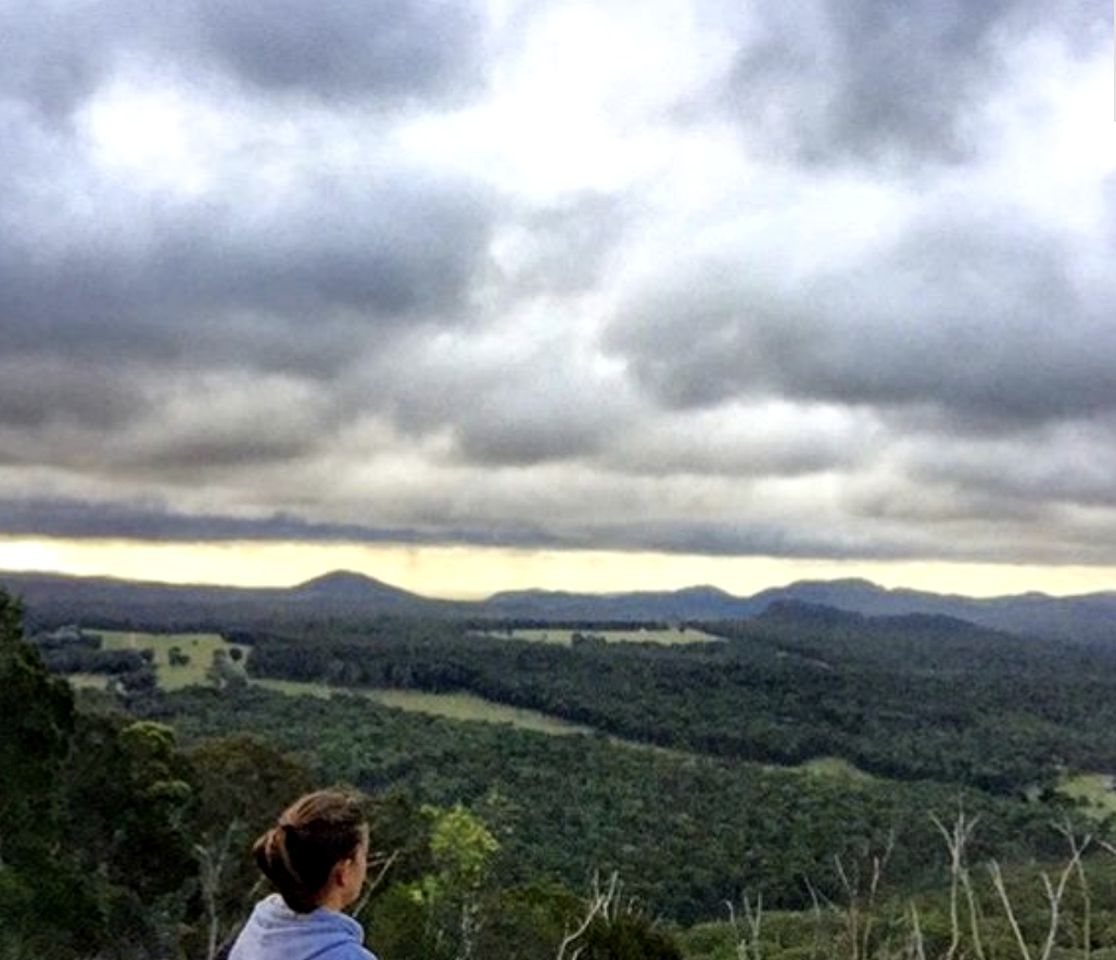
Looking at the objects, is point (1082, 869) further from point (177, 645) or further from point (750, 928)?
point (177, 645)

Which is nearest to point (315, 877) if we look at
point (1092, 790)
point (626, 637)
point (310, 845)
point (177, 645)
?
point (310, 845)

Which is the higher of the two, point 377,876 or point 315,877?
point 315,877

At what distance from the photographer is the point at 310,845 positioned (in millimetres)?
3123

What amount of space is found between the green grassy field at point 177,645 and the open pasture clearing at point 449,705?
→ 5.96 meters

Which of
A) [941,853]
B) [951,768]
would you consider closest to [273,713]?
[941,853]

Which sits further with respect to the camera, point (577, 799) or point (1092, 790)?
point (1092, 790)

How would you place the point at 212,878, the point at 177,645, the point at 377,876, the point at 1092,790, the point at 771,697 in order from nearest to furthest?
the point at 212,878 → the point at 377,876 → the point at 1092,790 → the point at 771,697 → the point at 177,645

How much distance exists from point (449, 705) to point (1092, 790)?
44194 millimetres

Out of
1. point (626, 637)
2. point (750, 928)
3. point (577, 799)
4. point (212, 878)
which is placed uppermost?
point (750, 928)

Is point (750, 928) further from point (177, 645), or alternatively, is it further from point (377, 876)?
point (177, 645)

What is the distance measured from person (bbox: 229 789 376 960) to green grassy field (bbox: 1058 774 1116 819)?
8277cm

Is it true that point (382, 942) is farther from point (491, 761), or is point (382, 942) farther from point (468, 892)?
point (491, 761)

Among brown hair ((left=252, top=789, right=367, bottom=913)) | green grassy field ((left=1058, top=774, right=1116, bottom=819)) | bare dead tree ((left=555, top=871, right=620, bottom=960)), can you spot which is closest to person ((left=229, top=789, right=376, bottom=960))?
brown hair ((left=252, top=789, right=367, bottom=913))

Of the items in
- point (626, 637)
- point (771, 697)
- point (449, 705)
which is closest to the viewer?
point (449, 705)
